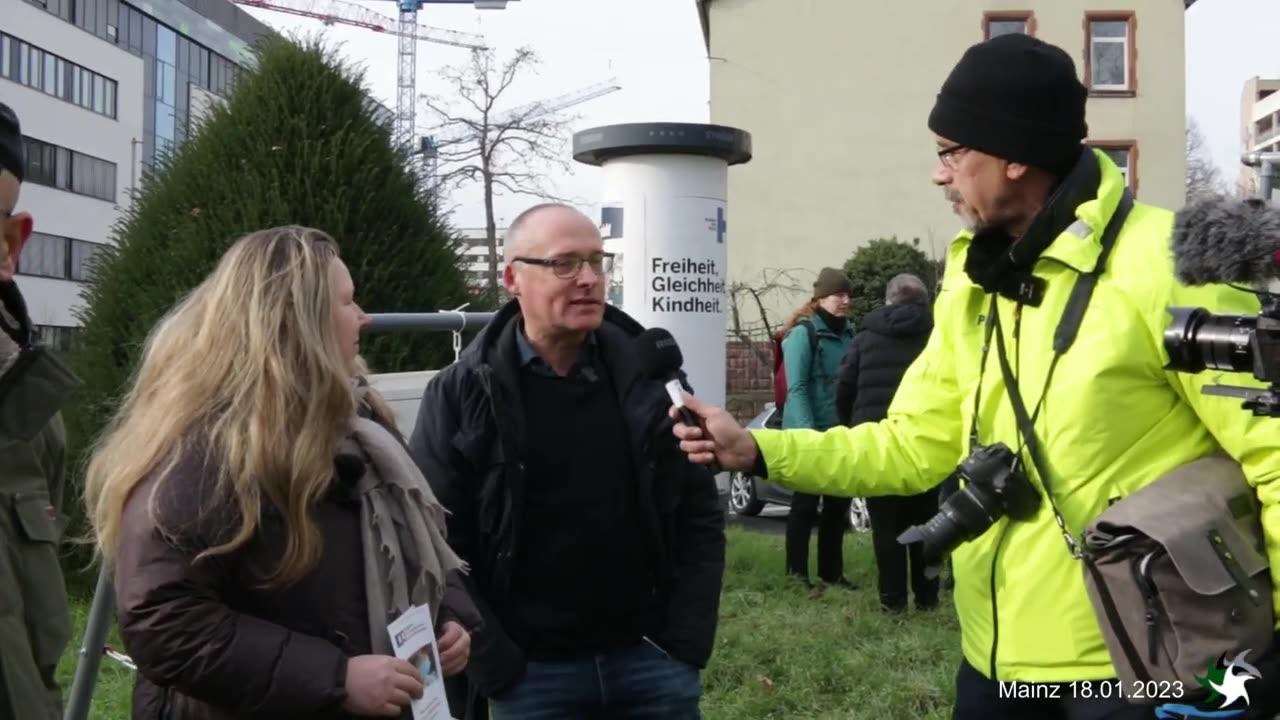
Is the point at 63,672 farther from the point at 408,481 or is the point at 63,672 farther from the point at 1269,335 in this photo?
the point at 1269,335

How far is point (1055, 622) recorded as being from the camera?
2.70 m

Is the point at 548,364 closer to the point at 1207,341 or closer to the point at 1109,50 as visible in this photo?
the point at 1207,341

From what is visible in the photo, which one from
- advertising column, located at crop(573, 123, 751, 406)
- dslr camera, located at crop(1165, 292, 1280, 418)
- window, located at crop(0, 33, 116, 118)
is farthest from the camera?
window, located at crop(0, 33, 116, 118)

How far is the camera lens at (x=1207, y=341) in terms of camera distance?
7.22 feet

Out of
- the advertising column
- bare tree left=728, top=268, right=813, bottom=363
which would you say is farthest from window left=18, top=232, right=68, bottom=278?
the advertising column

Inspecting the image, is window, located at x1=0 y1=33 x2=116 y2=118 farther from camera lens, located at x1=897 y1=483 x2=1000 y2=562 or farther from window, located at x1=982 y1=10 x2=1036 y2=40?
camera lens, located at x1=897 y1=483 x2=1000 y2=562

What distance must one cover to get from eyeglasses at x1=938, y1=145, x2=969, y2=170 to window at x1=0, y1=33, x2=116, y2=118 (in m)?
59.3

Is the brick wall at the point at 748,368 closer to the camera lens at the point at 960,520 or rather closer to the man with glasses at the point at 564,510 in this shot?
the man with glasses at the point at 564,510

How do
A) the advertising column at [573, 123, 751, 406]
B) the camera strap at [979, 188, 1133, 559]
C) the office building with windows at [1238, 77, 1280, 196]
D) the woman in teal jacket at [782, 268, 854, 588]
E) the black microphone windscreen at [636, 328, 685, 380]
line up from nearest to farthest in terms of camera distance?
the camera strap at [979, 188, 1133, 559] → the black microphone windscreen at [636, 328, 685, 380] → the woman in teal jacket at [782, 268, 854, 588] → the advertising column at [573, 123, 751, 406] → the office building with windows at [1238, 77, 1280, 196]

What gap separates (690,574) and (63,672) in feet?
14.0

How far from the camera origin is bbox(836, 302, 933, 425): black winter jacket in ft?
26.7

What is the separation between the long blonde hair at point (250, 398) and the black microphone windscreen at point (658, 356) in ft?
3.11

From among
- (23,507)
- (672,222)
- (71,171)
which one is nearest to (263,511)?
(23,507)

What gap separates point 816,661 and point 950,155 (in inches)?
168
